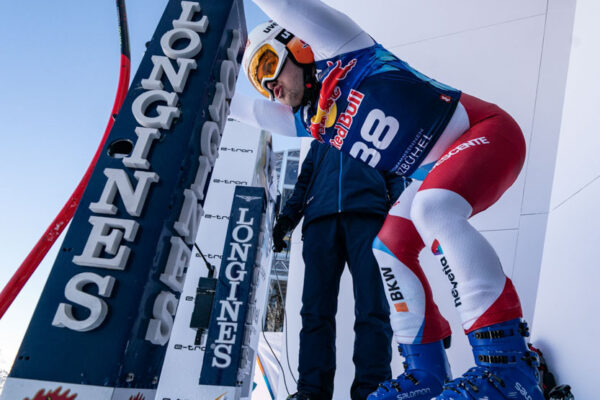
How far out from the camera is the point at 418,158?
1.16 meters

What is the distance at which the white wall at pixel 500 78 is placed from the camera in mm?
2197

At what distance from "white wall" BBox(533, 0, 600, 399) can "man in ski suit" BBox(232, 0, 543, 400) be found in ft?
0.97

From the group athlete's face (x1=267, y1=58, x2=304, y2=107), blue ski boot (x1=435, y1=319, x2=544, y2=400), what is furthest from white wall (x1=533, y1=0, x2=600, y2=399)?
athlete's face (x1=267, y1=58, x2=304, y2=107)

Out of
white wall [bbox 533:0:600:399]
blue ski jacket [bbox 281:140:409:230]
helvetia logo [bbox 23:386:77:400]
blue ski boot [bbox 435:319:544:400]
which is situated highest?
blue ski jacket [bbox 281:140:409:230]

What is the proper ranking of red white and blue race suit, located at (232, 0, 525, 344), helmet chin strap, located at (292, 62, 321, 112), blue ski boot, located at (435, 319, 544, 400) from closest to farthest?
blue ski boot, located at (435, 319, 544, 400) < red white and blue race suit, located at (232, 0, 525, 344) < helmet chin strap, located at (292, 62, 321, 112)

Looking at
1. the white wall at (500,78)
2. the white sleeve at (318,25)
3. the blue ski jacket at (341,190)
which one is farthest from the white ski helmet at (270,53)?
the white wall at (500,78)

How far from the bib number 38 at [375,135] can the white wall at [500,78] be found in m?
1.41

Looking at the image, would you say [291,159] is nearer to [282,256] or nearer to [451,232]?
[282,256]

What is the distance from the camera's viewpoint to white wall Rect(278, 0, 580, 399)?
86.5 inches

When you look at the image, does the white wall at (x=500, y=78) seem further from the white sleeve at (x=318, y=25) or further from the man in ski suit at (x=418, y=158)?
the white sleeve at (x=318, y=25)

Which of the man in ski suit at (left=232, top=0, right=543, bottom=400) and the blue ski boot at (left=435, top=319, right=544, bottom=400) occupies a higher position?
the man in ski suit at (left=232, top=0, right=543, bottom=400)

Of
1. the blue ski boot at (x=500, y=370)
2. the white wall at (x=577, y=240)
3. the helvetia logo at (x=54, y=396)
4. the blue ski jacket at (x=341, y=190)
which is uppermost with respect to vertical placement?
the blue ski jacket at (x=341, y=190)

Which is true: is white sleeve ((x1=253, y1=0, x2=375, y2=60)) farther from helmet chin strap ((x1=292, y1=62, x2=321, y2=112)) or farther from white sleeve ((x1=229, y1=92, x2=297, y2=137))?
white sleeve ((x1=229, y1=92, x2=297, y2=137))

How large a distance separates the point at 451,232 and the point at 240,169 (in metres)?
3.25
